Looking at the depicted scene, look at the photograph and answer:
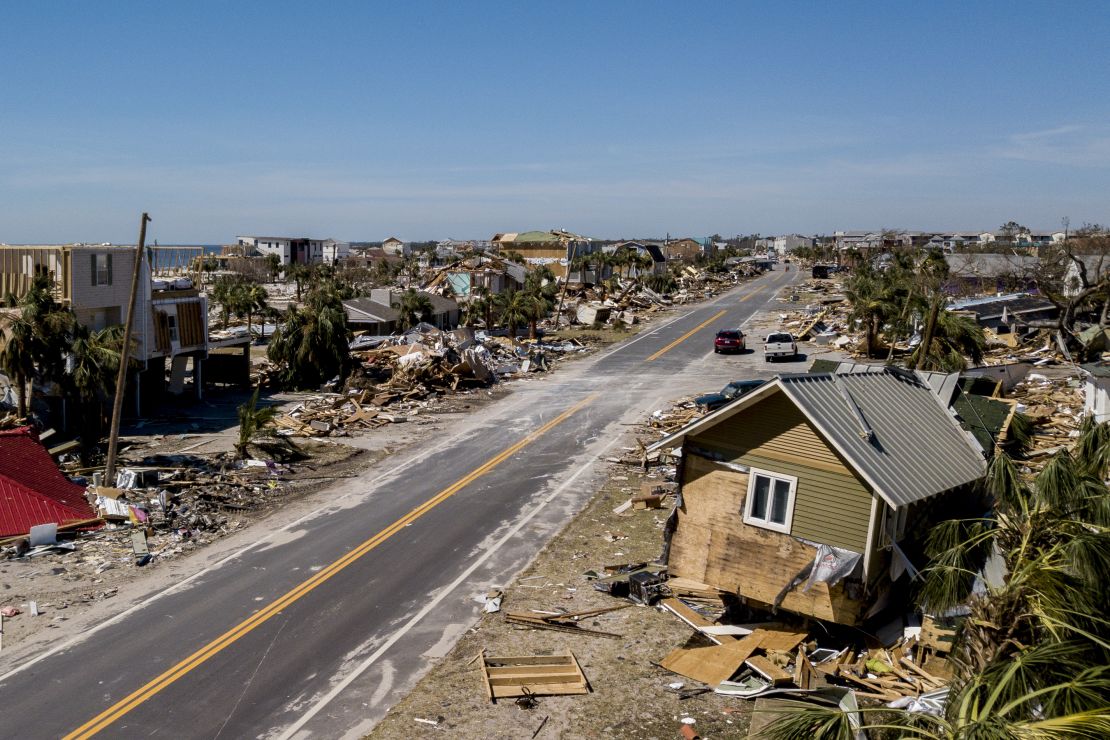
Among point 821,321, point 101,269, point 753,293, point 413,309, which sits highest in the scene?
point 101,269

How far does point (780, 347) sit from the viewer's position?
49719 millimetres

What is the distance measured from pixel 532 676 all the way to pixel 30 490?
1373 centimetres

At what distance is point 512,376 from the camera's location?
45.0m

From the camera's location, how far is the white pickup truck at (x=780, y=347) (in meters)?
49.6

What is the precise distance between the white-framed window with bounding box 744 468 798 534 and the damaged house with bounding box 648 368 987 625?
0.05ft

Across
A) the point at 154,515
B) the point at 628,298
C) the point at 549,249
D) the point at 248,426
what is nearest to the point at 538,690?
the point at 154,515

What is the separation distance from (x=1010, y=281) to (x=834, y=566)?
68352 mm

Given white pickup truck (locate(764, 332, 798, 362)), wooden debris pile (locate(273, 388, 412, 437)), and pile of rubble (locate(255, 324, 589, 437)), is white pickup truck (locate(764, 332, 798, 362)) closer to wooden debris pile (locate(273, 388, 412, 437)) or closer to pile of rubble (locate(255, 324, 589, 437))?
pile of rubble (locate(255, 324, 589, 437))

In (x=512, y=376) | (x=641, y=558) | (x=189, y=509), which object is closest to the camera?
(x=641, y=558)

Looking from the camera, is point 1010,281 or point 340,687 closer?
point 340,687

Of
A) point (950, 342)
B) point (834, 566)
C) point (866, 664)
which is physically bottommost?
point (866, 664)

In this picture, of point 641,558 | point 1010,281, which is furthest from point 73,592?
point 1010,281

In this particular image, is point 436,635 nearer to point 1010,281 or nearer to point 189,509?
point 189,509

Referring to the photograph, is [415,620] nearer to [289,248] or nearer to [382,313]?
[382,313]
